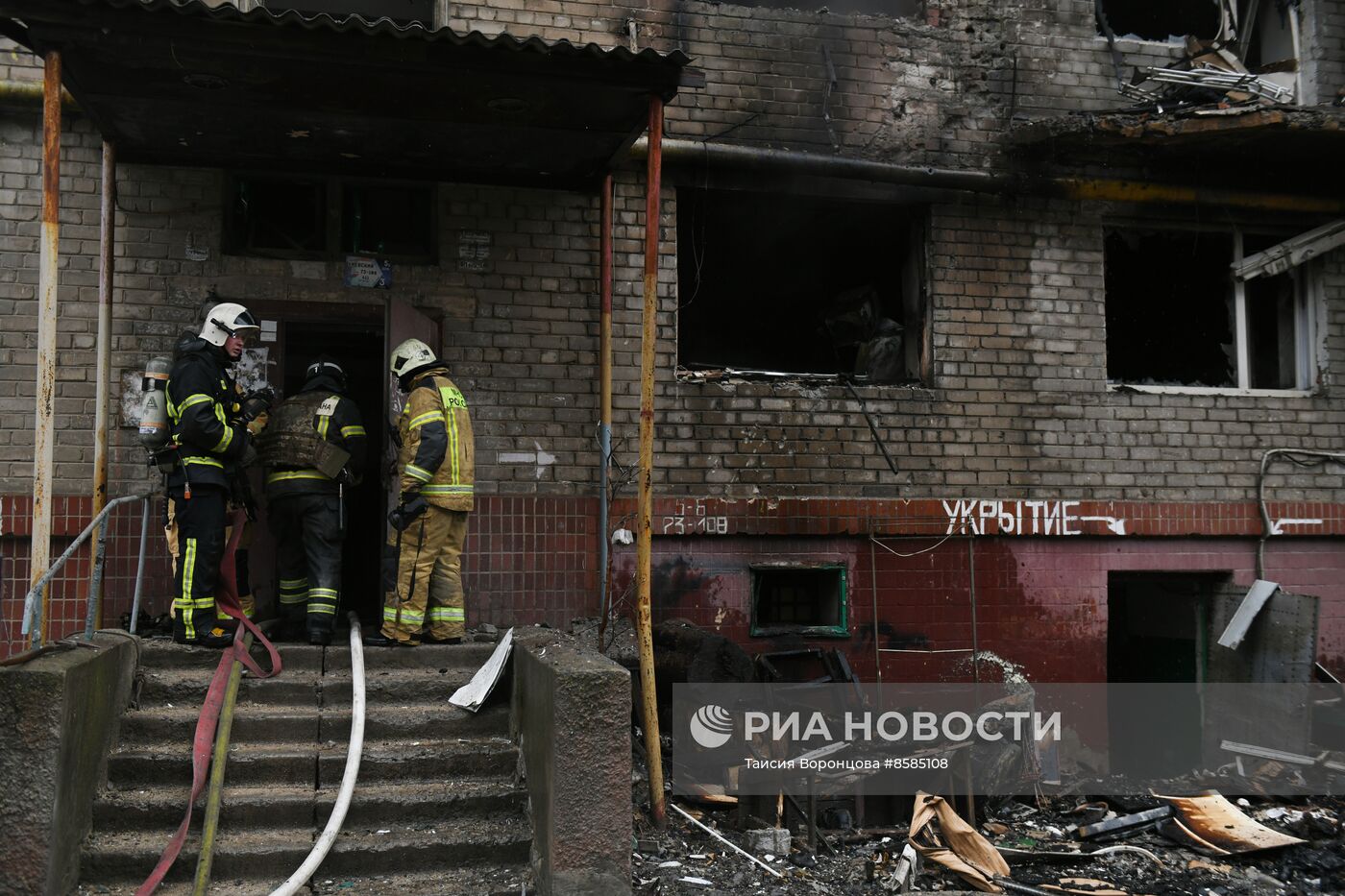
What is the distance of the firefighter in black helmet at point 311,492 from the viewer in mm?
6426

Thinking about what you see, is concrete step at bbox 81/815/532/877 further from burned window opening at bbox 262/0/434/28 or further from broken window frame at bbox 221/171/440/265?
burned window opening at bbox 262/0/434/28

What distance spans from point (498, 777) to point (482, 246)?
3802 mm

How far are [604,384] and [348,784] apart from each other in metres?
3.34

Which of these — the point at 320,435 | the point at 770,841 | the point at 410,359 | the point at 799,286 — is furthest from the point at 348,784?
the point at 799,286

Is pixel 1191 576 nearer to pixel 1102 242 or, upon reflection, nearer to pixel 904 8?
pixel 1102 242

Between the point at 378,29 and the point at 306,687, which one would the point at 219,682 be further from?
the point at 378,29

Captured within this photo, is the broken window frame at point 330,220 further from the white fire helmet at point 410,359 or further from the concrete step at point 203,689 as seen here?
the concrete step at point 203,689

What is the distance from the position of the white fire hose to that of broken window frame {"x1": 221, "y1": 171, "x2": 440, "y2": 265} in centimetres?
279

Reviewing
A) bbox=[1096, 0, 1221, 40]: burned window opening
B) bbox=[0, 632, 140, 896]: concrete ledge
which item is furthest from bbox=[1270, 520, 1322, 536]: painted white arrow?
bbox=[0, 632, 140, 896]: concrete ledge

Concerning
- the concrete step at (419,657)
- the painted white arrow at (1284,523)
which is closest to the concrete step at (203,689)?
the concrete step at (419,657)

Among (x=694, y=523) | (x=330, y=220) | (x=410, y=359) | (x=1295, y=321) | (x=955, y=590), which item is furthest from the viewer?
(x=1295, y=321)

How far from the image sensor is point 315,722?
5543 millimetres

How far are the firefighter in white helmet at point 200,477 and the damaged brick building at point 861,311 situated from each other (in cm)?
101

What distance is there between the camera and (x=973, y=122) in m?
8.51
